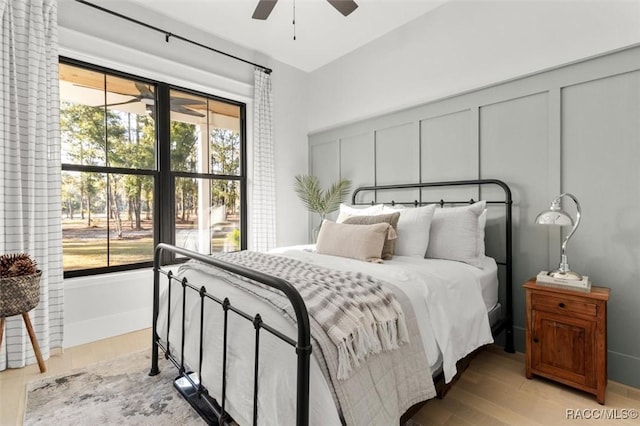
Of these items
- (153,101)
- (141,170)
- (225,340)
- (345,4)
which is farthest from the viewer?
(153,101)

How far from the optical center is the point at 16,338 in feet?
7.74

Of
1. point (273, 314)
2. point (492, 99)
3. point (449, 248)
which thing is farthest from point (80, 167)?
point (492, 99)

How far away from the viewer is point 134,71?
9.95ft

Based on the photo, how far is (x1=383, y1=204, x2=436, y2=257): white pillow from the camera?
96.5 inches

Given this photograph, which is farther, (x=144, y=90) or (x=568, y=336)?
(x=144, y=90)

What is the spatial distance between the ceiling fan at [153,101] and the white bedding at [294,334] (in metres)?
2.09

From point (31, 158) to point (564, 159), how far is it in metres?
3.91

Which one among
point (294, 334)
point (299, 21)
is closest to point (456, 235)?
point (294, 334)

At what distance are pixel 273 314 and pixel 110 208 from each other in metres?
2.56

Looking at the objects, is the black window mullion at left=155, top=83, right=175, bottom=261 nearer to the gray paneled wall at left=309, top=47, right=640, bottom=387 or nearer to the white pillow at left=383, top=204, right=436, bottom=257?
the white pillow at left=383, top=204, right=436, bottom=257

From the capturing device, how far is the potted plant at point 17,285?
2.06 meters

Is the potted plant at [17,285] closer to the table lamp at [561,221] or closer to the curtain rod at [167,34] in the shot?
the curtain rod at [167,34]

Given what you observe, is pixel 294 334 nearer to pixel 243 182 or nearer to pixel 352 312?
pixel 352 312

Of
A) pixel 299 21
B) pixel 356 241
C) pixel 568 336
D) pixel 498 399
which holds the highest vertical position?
pixel 299 21
